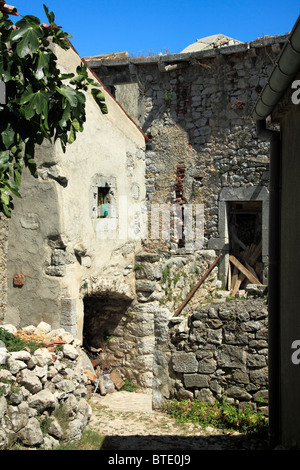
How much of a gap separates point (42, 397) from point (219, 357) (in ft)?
7.03

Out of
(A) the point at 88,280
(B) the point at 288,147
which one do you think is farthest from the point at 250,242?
(B) the point at 288,147

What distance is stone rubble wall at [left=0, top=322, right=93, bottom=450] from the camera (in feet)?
14.7

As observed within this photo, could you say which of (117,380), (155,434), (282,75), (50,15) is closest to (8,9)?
(50,15)

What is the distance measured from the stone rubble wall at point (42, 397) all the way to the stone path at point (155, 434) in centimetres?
48

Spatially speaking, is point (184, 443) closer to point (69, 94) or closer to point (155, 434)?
→ point (155, 434)

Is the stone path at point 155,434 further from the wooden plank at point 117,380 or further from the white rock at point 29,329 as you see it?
the wooden plank at point 117,380

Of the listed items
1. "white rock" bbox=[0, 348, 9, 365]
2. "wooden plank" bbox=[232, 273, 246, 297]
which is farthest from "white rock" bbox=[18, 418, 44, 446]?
"wooden plank" bbox=[232, 273, 246, 297]

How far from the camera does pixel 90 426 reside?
6082mm

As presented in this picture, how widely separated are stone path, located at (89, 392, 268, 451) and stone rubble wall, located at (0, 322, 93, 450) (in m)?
0.48

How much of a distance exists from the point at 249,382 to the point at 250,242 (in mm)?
8270

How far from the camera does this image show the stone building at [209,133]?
12327 millimetres

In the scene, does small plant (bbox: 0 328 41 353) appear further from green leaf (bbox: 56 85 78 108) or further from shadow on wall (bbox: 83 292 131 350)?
shadow on wall (bbox: 83 292 131 350)

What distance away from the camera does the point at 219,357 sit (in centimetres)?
592
